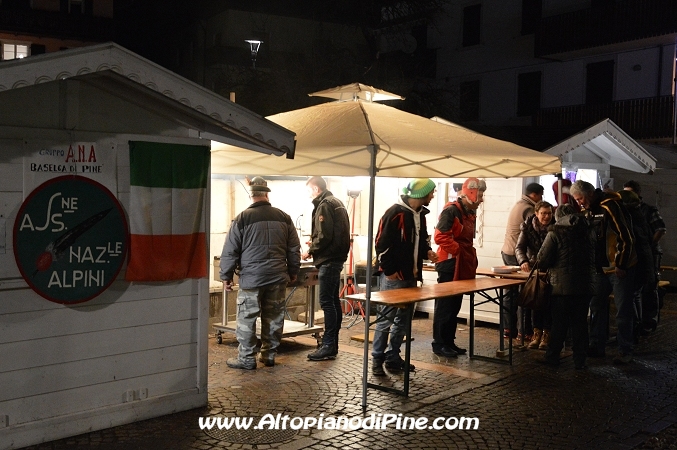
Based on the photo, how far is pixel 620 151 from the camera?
13109 mm

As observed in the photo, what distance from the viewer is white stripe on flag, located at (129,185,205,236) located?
20.2 feet

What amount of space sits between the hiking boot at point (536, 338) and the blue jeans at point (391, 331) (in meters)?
2.31

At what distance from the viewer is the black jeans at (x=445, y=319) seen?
920 cm

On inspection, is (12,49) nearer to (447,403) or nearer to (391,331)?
(391,331)

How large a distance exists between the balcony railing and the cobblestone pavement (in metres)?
16.7

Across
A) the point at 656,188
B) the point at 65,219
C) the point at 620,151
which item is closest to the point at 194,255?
the point at 65,219

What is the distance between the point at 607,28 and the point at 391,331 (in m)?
22.2

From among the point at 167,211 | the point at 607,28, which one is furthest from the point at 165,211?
the point at 607,28

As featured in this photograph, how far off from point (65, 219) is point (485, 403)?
161 inches

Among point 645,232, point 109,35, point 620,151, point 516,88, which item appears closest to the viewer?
point 645,232

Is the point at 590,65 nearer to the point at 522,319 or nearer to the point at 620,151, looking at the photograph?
the point at 620,151

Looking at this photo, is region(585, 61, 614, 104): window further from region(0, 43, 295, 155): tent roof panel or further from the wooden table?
region(0, 43, 295, 155): tent roof panel

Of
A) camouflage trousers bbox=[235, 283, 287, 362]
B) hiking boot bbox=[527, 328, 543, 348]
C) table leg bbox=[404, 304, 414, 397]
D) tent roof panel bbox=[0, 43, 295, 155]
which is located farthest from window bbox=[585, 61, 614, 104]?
tent roof panel bbox=[0, 43, 295, 155]

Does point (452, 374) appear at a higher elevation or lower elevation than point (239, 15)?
lower
